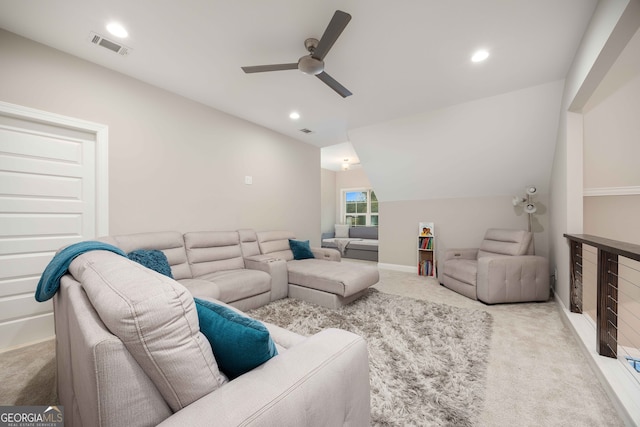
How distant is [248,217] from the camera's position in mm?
3924

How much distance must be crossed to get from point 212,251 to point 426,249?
360cm

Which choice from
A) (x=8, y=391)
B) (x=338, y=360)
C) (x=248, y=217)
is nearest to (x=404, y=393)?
(x=338, y=360)

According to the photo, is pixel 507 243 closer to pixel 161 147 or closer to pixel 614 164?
pixel 614 164

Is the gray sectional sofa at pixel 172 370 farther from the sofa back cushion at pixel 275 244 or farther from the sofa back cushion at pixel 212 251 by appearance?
the sofa back cushion at pixel 275 244

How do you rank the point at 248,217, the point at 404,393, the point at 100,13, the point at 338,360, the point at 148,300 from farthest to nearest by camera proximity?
the point at 248,217, the point at 100,13, the point at 404,393, the point at 338,360, the point at 148,300

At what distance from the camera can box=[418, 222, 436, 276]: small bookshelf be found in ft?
14.9

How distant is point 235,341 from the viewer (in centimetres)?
80

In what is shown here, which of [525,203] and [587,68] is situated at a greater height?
[587,68]

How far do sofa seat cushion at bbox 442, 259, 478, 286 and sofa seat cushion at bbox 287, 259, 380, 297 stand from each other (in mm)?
1207

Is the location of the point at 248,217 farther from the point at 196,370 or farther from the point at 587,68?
the point at 587,68

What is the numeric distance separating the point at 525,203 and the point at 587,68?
254cm

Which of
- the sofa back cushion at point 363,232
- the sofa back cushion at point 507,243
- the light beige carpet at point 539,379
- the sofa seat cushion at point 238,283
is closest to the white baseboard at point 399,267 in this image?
the sofa back cushion at point 507,243

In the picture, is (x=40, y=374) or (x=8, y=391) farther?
(x=40, y=374)

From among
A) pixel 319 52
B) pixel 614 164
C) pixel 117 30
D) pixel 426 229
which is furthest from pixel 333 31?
pixel 426 229
